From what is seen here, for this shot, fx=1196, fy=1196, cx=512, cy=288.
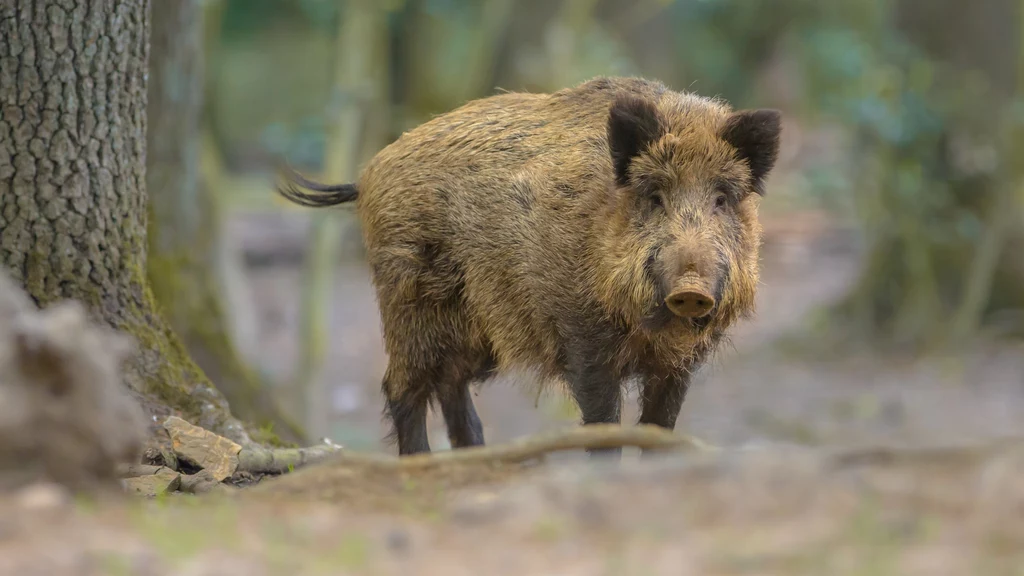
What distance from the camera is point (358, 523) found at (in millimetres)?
3143

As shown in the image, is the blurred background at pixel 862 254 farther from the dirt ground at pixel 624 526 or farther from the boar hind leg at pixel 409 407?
the dirt ground at pixel 624 526

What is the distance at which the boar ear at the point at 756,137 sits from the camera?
4.93 meters

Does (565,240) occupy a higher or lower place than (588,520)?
higher

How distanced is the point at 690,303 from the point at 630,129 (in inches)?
33.6

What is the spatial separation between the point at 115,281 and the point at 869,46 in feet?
33.4

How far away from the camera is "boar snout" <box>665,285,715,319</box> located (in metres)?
4.43

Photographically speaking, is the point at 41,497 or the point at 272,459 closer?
the point at 41,497

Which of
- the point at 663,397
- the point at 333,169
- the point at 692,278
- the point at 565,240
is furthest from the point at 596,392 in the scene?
the point at 333,169

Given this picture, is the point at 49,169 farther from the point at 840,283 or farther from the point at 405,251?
the point at 840,283

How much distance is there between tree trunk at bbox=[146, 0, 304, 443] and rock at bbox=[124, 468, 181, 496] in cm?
212

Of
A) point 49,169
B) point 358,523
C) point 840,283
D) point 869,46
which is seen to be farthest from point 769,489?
point 840,283

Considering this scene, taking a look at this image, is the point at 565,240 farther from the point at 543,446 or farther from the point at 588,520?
the point at 588,520

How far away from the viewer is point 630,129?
4918mm

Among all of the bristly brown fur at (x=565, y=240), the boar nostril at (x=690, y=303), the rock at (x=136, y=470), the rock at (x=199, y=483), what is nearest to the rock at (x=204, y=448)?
the rock at (x=199, y=483)
